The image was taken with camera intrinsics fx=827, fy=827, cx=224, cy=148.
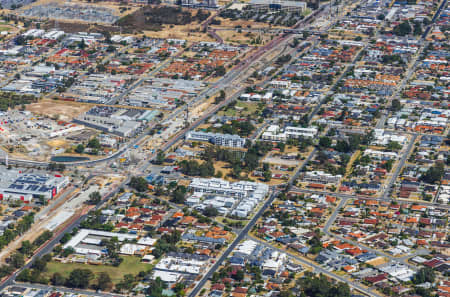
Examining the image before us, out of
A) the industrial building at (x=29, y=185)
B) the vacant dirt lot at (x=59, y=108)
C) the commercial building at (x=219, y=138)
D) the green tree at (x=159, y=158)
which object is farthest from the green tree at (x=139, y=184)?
the vacant dirt lot at (x=59, y=108)

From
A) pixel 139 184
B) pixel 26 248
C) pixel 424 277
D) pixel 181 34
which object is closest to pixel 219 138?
pixel 139 184

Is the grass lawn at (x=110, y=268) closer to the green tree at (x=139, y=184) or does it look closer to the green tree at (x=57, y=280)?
the green tree at (x=57, y=280)

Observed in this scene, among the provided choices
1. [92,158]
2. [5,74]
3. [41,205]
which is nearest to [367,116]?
[92,158]

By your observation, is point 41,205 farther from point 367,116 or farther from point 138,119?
point 367,116

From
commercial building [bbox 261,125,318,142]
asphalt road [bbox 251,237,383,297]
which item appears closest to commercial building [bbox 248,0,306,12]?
commercial building [bbox 261,125,318,142]

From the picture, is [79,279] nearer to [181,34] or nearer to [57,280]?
[57,280]
